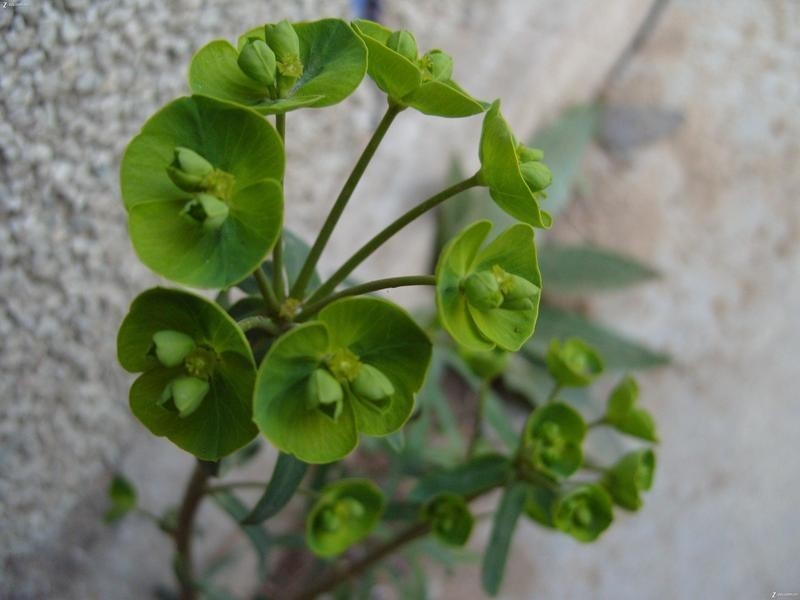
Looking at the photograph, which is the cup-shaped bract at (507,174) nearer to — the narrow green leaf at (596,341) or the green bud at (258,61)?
the green bud at (258,61)

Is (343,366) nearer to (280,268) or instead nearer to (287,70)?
(280,268)

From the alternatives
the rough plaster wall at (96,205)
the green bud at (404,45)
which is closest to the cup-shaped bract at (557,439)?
the green bud at (404,45)

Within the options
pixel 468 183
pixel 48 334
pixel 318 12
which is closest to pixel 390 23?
pixel 318 12

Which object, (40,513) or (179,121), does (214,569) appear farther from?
(179,121)

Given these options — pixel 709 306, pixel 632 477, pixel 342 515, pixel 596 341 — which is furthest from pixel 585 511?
pixel 709 306

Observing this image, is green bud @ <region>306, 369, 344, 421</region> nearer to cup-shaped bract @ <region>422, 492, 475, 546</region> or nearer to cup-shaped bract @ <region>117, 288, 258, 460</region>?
cup-shaped bract @ <region>117, 288, 258, 460</region>
